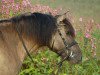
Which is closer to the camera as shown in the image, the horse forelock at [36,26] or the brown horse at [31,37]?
the brown horse at [31,37]

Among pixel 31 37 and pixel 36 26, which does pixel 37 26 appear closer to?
pixel 36 26

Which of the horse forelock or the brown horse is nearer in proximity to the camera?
the brown horse

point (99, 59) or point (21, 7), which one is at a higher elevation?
point (21, 7)

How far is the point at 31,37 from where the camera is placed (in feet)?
14.6

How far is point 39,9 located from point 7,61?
12.5 ft

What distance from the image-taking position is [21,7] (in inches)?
298

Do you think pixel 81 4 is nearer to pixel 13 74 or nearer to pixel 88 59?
pixel 88 59

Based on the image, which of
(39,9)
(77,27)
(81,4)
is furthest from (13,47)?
(81,4)

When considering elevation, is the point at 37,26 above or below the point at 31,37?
above

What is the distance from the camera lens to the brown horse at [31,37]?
4184 mm

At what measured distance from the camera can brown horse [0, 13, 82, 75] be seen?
4184 millimetres

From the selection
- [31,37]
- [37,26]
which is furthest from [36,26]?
[31,37]

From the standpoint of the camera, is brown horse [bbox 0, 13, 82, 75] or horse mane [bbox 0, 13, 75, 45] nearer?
brown horse [bbox 0, 13, 82, 75]

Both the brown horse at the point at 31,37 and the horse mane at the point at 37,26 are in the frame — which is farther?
the horse mane at the point at 37,26
